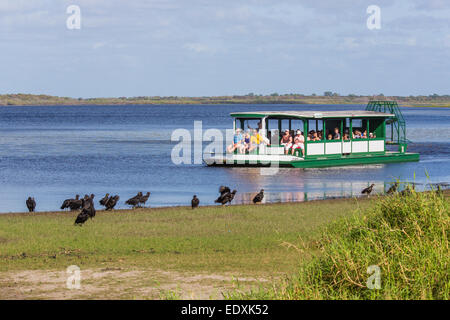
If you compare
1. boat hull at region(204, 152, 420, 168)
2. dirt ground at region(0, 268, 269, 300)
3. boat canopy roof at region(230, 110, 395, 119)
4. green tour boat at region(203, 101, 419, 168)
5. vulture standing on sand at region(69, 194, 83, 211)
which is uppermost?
boat canopy roof at region(230, 110, 395, 119)

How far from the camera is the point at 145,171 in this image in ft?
134

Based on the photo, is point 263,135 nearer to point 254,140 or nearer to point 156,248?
point 254,140

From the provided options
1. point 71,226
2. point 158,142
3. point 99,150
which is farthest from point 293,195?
point 158,142

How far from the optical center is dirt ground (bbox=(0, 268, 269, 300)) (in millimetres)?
11008

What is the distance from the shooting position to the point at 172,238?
1645cm

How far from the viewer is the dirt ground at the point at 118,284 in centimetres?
1101

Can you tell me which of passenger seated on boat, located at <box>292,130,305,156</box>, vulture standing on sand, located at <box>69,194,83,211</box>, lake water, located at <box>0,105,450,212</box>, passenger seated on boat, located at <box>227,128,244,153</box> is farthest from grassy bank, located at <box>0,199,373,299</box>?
passenger seated on boat, located at <box>227,128,244,153</box>

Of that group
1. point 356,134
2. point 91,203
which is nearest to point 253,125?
point 356,134

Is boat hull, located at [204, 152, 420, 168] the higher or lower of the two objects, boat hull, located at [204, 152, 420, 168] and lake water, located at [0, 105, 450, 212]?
the higher

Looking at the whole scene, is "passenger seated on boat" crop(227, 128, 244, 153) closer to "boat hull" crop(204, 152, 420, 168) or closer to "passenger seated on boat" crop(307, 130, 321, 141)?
"boat hull" crop(204, 152, 420, 168)

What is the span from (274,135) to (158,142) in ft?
113

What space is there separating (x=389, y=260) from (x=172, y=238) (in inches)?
306

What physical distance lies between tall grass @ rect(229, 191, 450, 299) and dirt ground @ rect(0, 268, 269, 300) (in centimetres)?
169

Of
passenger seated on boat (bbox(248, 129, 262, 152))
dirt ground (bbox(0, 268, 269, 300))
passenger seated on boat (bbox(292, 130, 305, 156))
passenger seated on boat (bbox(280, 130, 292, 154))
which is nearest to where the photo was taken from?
dirt ground (bbox(0, 268, 269, 300))
